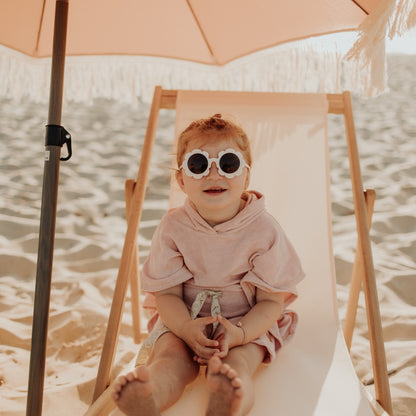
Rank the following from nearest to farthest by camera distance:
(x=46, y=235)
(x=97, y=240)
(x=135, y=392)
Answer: (x=135, y=392) → (x=46, y=235) → (x=97, y=240)

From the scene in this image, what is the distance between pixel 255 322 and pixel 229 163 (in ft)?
1.40

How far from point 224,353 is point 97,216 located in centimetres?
226

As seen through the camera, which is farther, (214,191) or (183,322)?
(214,191)

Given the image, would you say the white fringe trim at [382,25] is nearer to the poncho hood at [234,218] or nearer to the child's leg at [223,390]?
the poncho hood at [234,218]

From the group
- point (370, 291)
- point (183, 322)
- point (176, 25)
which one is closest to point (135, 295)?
point (183, 322)

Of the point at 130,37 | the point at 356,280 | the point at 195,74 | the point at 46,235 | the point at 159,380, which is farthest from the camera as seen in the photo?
the point at 195,74

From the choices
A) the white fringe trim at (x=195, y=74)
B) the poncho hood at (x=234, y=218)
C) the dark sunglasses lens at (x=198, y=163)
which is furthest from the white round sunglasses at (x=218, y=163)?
the white fringe trim at (x=195, y=74)

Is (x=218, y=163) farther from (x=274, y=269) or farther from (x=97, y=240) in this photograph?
(x=97, y=240)

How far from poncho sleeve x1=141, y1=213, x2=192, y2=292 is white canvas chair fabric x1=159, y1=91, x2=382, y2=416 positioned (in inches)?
13.4

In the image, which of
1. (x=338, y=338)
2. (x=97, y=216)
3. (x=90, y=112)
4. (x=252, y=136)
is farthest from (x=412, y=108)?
(x=338, y=338)

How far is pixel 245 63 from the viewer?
192 centimetres

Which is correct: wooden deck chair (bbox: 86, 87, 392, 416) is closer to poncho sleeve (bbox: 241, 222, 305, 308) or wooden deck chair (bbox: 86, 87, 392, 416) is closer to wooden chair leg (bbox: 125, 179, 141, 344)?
wooden chair leg (bbox: 125, 179, 141, 344)

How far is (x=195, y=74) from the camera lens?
1997 mm

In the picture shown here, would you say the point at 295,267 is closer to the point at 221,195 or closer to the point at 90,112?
the point at 221,195
